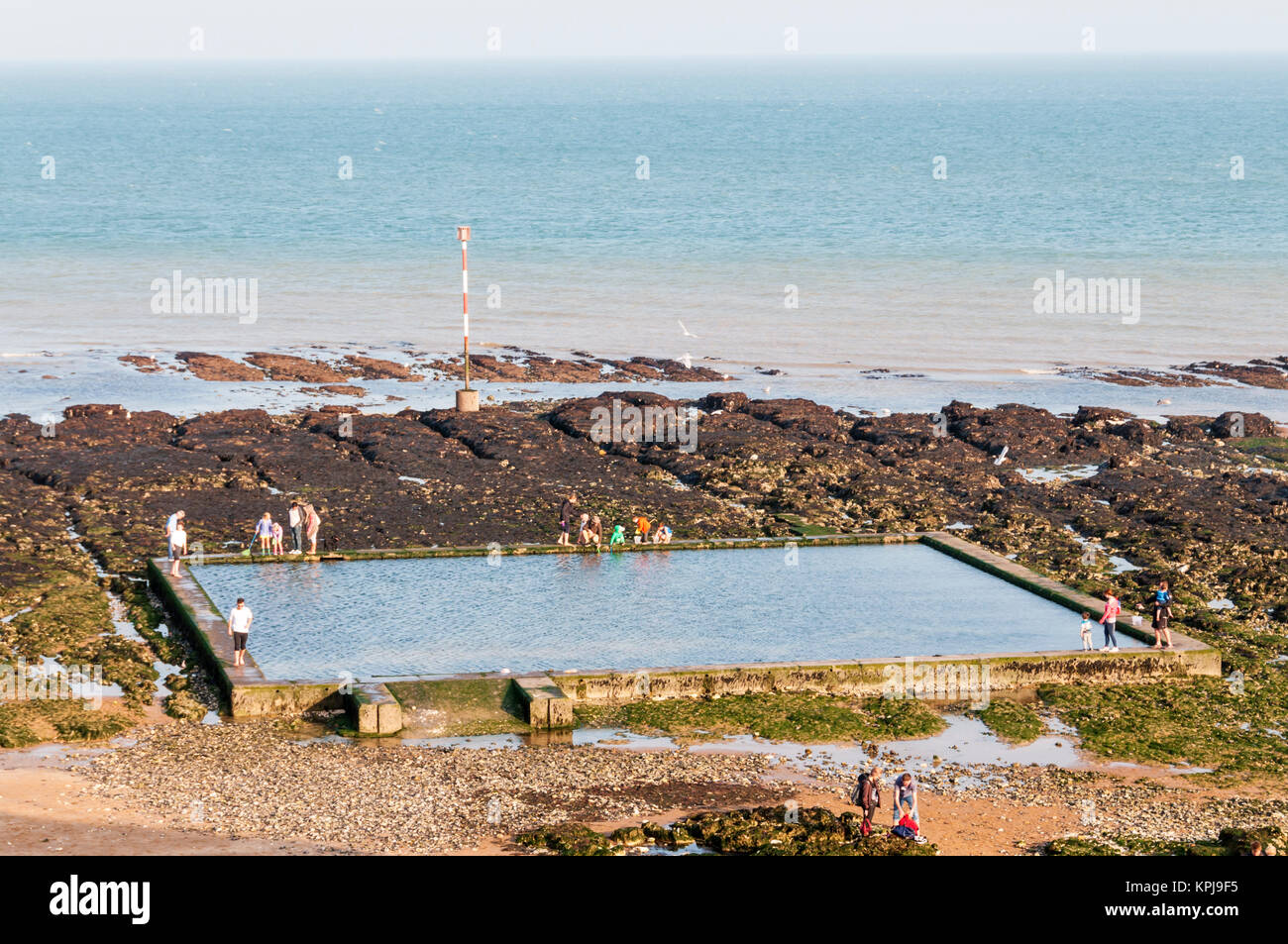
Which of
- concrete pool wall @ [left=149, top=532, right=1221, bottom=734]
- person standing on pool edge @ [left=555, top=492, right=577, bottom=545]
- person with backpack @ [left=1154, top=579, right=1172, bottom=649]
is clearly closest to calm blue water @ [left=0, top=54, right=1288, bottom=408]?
person standing on pool edge @ [left=555, top=492, right=577, bottom=545]

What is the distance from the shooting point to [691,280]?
11088cm

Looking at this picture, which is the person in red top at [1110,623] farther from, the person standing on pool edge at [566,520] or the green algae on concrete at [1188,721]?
the person standing on pool edge at [566,520]

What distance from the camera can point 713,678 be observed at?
33.0 m

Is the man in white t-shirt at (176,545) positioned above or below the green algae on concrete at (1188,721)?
above

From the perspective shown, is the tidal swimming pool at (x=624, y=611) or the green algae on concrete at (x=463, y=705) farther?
the tidal swimming pool at (x=624, y=611)

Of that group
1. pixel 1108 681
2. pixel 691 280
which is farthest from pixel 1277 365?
pixel 1108 681

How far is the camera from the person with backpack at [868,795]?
26203 mm

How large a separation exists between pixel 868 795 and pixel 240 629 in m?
13.0

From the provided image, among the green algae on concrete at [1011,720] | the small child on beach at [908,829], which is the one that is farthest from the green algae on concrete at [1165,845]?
the green algae on concrete at [1011,720]

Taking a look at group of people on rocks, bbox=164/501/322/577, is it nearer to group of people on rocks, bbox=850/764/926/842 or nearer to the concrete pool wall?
the concrete pool wall

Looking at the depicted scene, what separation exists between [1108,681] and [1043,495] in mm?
17094

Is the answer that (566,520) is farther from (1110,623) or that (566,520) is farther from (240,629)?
(1110,623)

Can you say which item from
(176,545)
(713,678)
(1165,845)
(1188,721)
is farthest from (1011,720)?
(176,545)
